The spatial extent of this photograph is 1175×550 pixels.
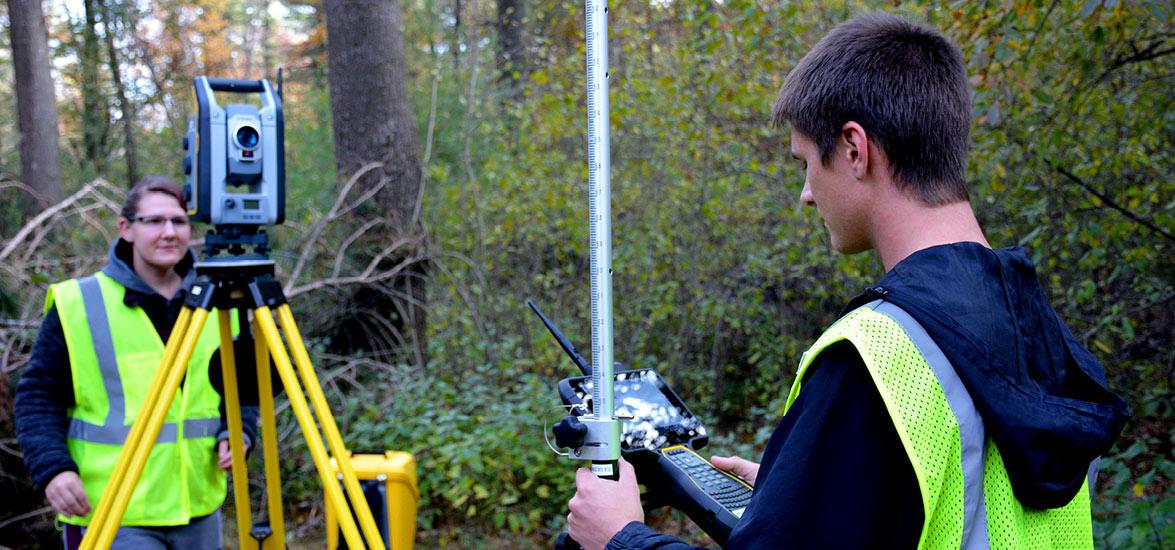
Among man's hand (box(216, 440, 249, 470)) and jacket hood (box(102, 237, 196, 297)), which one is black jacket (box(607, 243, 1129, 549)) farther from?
jacket hood (box(102, 237, 196, 297))

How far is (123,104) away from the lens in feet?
34.5

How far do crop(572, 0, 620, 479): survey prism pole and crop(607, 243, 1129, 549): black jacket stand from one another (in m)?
0.28

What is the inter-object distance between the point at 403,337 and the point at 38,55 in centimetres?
549

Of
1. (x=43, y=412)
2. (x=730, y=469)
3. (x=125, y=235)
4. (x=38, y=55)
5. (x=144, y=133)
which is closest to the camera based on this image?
(x=730, y=469)

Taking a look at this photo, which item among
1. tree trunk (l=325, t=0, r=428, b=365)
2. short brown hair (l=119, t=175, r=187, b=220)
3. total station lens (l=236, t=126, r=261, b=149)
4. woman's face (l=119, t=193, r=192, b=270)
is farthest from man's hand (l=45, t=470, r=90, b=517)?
tree trunk (l=325, t=0, r=428, b=365)

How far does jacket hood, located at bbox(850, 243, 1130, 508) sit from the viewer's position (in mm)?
959

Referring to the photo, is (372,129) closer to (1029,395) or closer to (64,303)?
(64,303)

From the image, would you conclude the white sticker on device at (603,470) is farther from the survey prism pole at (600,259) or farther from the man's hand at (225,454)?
the man's hand at (225,454)

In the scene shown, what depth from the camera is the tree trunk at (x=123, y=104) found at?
1034 cm

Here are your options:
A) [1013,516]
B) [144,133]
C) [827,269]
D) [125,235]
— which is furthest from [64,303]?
[144,133]

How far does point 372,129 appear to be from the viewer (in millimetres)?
5344

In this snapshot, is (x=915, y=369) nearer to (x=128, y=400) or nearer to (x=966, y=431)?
(x=966, y=431)

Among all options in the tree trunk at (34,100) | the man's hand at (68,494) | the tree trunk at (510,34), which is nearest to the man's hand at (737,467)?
the man's hand at (68,494)

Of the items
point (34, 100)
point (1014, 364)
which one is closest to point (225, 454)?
point (1014, 364)
